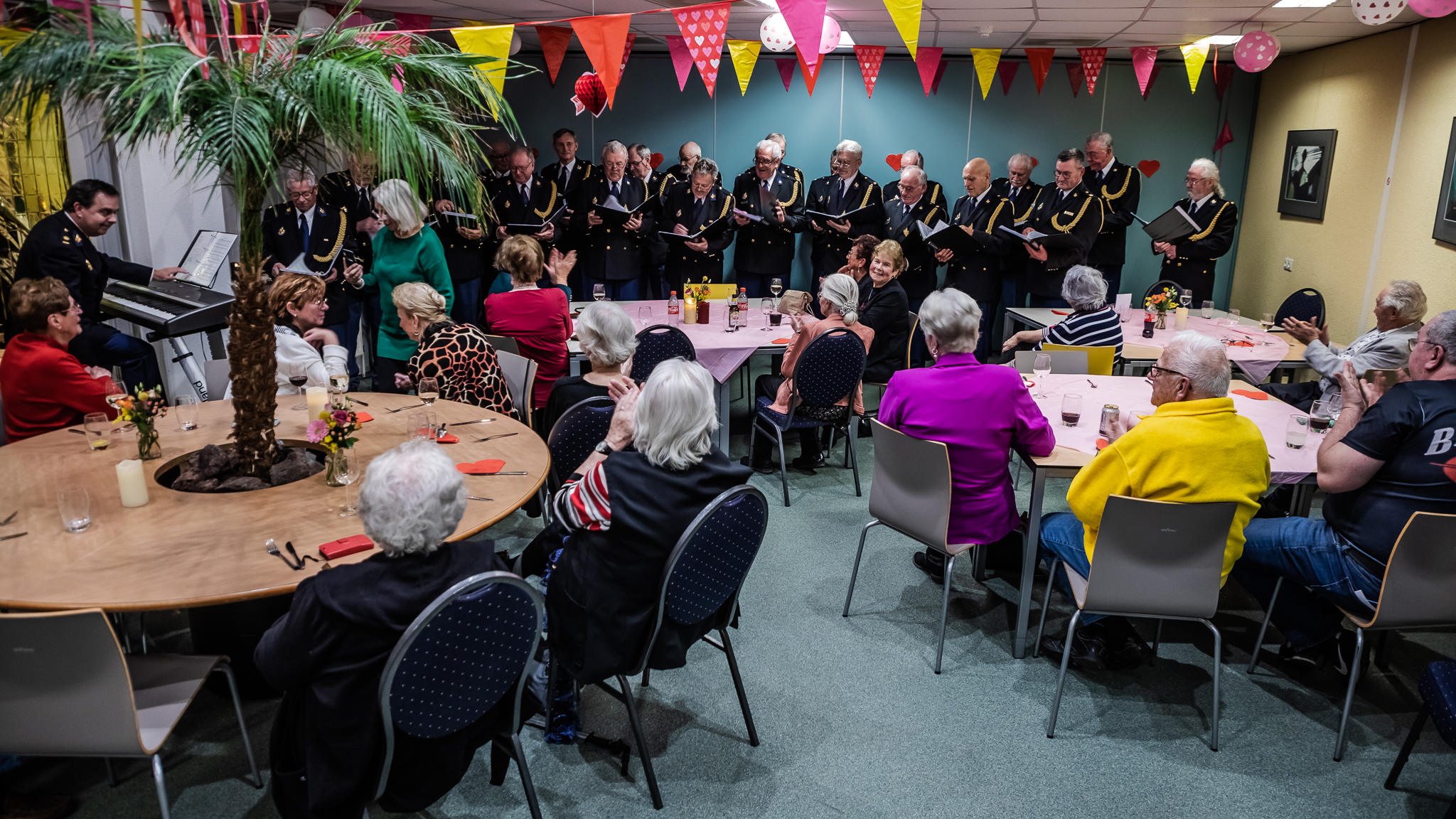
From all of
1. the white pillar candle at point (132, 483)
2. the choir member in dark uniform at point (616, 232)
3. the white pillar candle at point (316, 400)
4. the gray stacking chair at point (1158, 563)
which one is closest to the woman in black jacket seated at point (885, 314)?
the gray stacking chair at point (1158, 563)

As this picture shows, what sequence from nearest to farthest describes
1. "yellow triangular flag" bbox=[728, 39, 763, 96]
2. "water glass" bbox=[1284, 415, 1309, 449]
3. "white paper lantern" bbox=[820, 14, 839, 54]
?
1. "water glass" bbox=[1284, 415, 1309, 449]
2. "white paper lantern" bbox=[820, 14, 839, 54]
3. "yellow triangular flag" bbox=[728, 39, 763, 96]

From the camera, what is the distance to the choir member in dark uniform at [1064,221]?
725 cm

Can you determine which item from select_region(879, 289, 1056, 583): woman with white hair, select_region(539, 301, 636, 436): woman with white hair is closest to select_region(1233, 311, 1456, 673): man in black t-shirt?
select_region(879, 289, 1056, 583): woman with white hair

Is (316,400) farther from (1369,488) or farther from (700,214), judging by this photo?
(700,214)

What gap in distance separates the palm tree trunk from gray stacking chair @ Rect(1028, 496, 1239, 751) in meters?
2.62

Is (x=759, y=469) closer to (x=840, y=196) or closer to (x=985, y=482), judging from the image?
(x=985, y=482)

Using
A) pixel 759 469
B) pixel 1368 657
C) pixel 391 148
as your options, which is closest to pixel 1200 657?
pixel 1368 657

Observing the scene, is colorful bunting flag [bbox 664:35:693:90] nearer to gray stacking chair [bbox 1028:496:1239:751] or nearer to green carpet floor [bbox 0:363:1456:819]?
green carpet floor [bbox 0:363:1456:819]

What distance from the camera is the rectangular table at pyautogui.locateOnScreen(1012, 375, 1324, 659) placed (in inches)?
124

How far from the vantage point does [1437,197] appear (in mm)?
6309

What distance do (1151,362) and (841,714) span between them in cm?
314

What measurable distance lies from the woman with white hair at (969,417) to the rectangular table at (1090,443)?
0.10 m

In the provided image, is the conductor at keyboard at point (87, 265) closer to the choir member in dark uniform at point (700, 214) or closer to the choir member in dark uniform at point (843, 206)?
the choir member in dark uniform at point (700, 214)

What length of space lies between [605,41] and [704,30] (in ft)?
2.04
